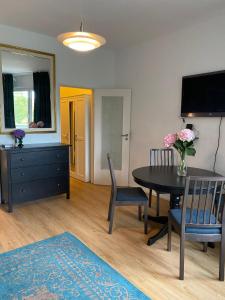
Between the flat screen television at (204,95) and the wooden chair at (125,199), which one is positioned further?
the flat screen television at (204,95)

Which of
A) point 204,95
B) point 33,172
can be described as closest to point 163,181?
point 204,95

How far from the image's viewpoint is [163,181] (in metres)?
2.43

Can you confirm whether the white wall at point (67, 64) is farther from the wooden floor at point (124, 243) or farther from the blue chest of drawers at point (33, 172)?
the wooden floor at point (124, 243)

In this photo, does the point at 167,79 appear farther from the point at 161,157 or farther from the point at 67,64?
the point at 67,64

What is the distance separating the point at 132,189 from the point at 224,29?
7.99 ft

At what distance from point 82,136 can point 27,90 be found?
5.20ft

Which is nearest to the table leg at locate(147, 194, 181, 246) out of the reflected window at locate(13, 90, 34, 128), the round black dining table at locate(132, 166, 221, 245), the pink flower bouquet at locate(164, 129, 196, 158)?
the round black dining table at locate(132, 166, 221, 245)

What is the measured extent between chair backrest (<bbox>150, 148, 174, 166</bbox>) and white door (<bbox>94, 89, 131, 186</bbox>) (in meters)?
1.19

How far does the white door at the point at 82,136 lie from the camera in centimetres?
487

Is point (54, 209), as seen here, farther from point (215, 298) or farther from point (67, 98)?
point (67, 98)

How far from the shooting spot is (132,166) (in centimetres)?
467

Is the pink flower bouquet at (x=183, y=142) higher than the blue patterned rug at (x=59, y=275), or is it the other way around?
the pink flower bouquet at (x=183, y=142)

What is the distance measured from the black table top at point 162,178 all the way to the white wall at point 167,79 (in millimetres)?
763

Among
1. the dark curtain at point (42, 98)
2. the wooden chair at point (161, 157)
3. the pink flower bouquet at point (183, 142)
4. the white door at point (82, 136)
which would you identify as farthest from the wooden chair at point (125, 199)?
the white door at point (82, 136)
